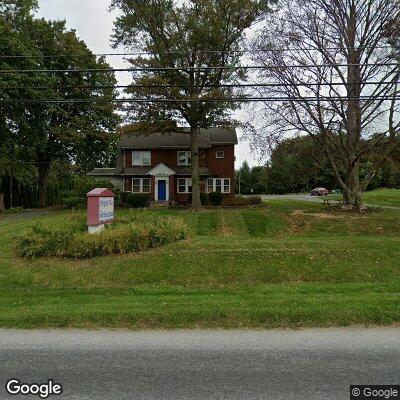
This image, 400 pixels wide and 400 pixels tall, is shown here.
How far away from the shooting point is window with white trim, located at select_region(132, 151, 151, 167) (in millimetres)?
36469

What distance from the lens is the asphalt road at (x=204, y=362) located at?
151 inches

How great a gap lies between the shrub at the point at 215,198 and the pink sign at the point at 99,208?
20313mm

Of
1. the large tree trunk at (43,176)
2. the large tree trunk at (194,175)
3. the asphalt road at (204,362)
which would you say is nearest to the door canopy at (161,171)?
the large tree trunk at (194,175)

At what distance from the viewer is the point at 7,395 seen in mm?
3783

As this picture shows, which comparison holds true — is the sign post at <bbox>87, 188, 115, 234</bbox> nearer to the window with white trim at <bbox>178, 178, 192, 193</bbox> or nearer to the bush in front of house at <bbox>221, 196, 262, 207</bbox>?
the bush in front of house at <bbox>221, 196, 262, 207</bbox>

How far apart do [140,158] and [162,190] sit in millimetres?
4282

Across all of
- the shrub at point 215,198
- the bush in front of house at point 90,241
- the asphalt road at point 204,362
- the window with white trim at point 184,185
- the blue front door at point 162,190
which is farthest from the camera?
the window with white trim at point 184,185

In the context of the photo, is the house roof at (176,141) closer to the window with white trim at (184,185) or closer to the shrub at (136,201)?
the window with white trim at (184,185)

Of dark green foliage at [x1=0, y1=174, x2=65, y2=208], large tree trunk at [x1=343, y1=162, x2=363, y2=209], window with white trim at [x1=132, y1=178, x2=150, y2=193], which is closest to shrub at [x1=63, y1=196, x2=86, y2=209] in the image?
window with white trim at [x1=132, y1=178, x2=150, y2=193]

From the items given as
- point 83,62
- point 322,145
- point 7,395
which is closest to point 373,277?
point 7,395

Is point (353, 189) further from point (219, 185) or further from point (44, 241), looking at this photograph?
point (44, 241)

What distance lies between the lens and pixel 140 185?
1403 inches

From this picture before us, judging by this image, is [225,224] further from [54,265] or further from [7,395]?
[7,395]

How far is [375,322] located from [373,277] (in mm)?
3425
